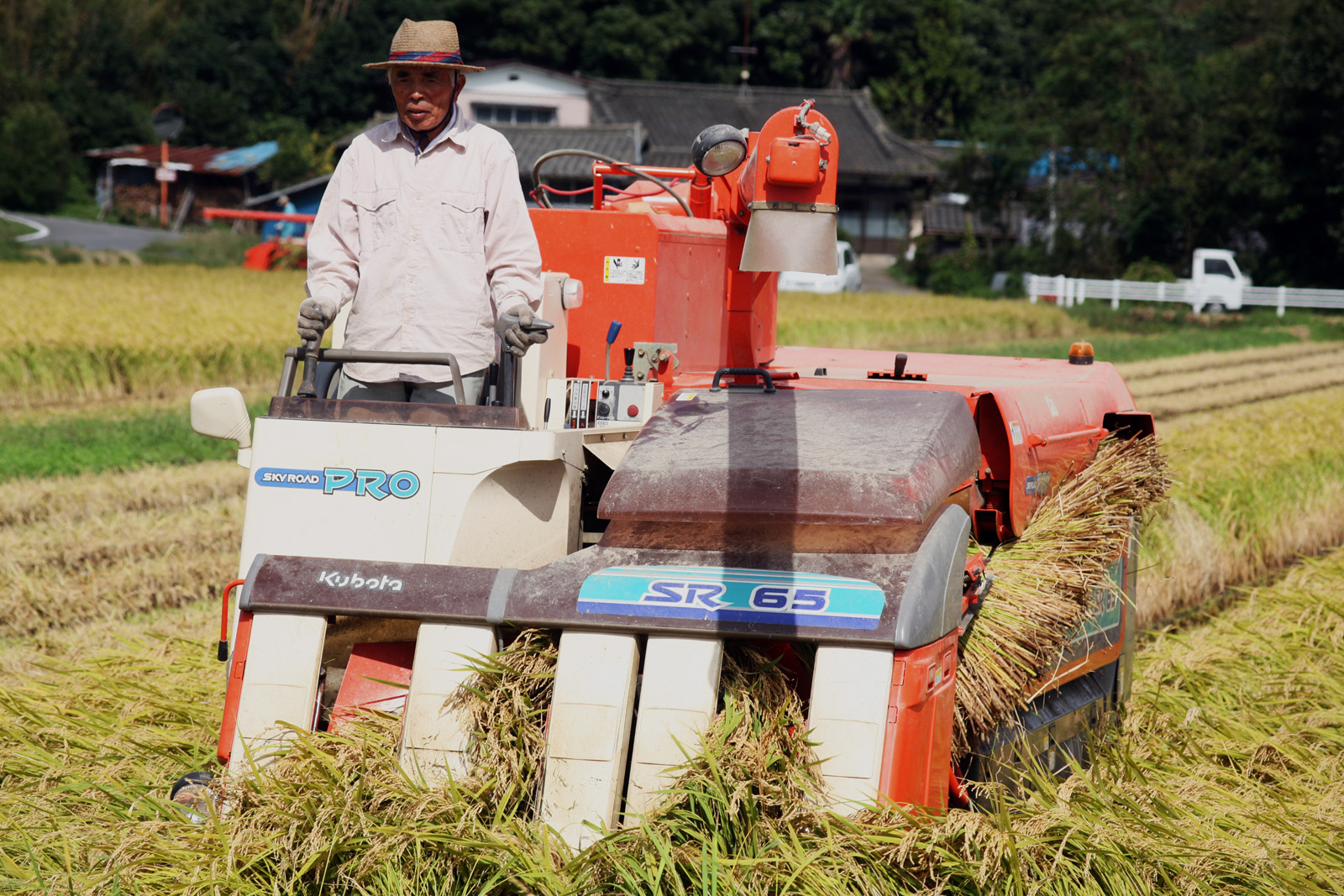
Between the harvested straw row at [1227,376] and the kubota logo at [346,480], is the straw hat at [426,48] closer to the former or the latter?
the kubota logo at [346,480]

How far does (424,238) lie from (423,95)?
44 centimetres

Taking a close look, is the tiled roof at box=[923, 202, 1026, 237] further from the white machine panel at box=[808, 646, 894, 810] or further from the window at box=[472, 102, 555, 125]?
the white machine panel at box=[808, 646, 894, 810]

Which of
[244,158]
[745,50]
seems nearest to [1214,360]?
[745,50]

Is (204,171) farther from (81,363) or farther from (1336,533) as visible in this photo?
(1336,533)

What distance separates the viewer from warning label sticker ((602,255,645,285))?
5.24m

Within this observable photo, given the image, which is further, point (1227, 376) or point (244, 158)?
point (244, 158)

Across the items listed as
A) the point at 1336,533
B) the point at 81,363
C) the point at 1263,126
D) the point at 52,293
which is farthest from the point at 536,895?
the point at 1263,126

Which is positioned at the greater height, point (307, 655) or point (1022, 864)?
point (307, 655)

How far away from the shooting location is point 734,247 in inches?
223

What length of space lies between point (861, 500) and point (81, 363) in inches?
Result: 485

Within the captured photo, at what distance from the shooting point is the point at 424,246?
13.8 feet

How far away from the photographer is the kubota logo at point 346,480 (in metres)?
3.88

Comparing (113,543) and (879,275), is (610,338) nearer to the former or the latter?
(113,543)

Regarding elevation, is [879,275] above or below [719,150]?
below
